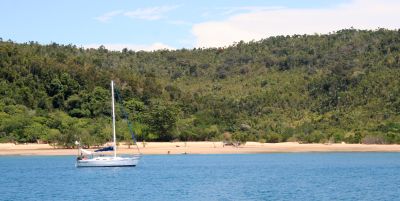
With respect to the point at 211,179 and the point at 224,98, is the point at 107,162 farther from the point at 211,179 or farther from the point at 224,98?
the point at 224,98

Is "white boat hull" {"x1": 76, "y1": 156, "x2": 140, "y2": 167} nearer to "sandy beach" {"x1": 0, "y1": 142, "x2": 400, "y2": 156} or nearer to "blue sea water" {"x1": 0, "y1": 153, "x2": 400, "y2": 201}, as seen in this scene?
"blue sea water" {"x1": 0, "y1": 153, "x2": 400, "y2": 201}

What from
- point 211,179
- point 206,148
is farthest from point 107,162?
point 206,148

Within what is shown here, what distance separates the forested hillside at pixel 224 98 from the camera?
111 metres

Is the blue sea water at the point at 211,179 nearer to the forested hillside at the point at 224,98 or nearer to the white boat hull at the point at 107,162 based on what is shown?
the white boat hull at the point at 107,162

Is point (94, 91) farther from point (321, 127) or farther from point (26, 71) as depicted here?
point (321, 127)

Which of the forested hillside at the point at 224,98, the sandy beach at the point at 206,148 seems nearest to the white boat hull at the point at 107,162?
the sandy beach at the point at 206,148

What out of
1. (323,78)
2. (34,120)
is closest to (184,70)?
(323,78)

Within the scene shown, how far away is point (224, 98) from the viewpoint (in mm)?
149875

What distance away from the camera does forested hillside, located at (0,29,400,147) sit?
366 feet

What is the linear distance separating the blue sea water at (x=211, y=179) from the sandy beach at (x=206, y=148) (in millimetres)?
7575

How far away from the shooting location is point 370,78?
133m

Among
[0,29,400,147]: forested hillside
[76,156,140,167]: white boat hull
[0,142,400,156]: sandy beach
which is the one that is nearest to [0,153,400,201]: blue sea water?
[76,156,140,167]: white boat hull

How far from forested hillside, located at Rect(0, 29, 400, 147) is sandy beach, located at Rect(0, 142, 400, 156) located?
2.96 meters

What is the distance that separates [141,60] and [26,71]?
65.7 meters
